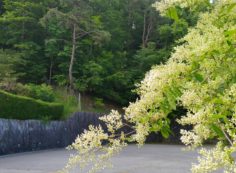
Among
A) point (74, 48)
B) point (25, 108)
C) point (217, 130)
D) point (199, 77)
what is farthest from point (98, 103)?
point (217, 130)

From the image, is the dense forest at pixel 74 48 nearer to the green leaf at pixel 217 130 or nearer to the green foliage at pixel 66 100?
→ the green foliage at pixel 66 100

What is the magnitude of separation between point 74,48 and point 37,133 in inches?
310

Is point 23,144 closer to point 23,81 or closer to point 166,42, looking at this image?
point 23,81

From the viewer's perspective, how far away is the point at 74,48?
2127 cm

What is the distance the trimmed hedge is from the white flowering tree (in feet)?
41.4

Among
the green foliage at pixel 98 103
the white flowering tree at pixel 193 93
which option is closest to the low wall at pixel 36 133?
the green foliage at pixel 98 103

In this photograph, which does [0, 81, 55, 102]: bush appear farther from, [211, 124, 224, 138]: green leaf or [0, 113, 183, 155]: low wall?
[211, 124, 224, 138]: green leaf

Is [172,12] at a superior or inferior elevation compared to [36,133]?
superior

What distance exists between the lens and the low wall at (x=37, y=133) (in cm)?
1290

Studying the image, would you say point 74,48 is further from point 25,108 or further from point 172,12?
point 172,12

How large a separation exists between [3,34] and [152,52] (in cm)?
875

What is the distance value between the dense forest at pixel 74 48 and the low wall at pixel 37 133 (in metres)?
4.04

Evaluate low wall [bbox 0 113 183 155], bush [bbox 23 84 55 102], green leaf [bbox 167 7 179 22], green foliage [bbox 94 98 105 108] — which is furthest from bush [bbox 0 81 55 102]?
green leaf [bbox 167 7 179 22]

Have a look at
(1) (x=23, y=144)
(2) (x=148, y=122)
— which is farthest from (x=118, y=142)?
(1) (x=23, y=144)
